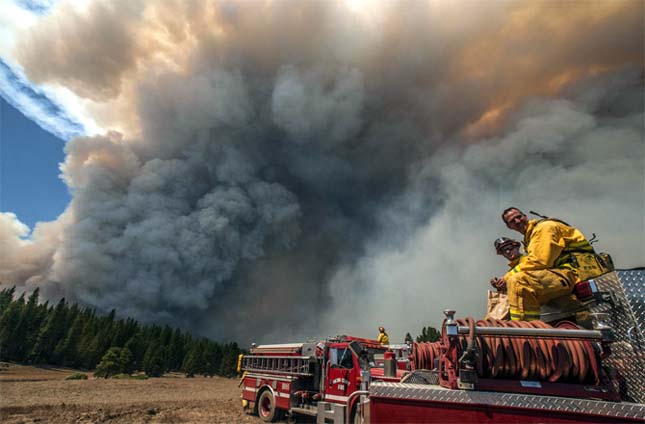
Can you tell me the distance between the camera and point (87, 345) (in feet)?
175

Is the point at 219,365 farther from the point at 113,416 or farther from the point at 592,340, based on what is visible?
the point at 592,340

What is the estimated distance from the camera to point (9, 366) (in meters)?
44.8

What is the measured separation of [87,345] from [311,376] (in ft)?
192

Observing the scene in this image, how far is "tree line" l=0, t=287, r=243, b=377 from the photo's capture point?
50.3 m

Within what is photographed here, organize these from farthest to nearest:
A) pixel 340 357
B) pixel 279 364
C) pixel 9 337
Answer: pixel 9 337 → pixel 279 364 → pixel 340 357

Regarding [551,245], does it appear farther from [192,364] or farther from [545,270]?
[192,364]

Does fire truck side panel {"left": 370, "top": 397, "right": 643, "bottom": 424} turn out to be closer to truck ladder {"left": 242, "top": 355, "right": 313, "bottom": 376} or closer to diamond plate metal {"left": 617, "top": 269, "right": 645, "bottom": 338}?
diamond plate metal {"left": 617, "top": 269, "right": 645, "bottom": 338}

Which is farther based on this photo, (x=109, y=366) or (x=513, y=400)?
(x=109, y=366)

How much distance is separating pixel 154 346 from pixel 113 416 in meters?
48.5

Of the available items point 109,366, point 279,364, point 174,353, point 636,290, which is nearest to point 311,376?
point 279,364

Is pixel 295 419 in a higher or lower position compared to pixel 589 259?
lower

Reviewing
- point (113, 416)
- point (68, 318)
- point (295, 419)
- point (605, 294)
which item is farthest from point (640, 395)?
point (68, 318)

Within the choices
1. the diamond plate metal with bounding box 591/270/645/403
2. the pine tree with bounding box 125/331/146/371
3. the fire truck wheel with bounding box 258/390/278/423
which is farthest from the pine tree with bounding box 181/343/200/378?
the diamond plate metal with bounding box 591/270/645/403

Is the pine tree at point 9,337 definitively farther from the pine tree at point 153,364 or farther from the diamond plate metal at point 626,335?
the diamond plate metal at point 626,335
